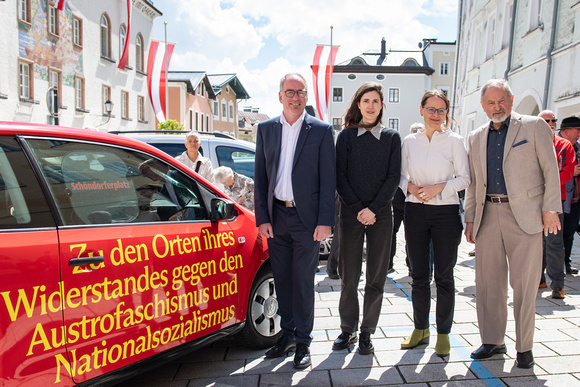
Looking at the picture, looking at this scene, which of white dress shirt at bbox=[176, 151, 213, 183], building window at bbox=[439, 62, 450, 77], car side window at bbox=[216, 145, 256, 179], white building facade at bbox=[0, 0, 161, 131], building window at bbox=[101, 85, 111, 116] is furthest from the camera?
building window at bbox=[439, 62, 450, 77]

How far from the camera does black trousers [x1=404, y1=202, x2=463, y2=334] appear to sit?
3508mm

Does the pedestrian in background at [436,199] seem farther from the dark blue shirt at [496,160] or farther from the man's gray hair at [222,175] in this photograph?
the man's gray hair at [222,175]

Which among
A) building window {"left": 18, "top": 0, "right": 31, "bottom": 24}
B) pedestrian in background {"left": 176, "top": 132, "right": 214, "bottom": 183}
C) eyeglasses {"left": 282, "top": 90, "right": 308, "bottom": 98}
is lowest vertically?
pedestrian in background {"left": 176, "top": 132, "right": 214, "bottom": 183}

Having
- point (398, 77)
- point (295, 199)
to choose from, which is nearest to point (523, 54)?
point (295, 199)

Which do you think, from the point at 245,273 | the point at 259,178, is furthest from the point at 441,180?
the point at 245,273

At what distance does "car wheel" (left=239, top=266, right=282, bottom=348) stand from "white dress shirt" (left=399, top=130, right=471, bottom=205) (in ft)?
4.37

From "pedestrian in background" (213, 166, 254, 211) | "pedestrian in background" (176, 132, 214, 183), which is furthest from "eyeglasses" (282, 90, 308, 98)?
"pedestrian in background" (176, 132, 214, 183)

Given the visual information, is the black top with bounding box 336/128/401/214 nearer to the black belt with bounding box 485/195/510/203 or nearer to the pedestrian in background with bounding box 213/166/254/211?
the black belt with bounding box 485/195/510/203

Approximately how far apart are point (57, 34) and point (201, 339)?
798 inches

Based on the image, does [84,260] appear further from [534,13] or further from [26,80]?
[26,80]

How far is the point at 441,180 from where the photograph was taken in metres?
3.55

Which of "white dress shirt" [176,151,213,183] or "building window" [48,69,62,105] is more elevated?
"building window" [48,69,62,105]

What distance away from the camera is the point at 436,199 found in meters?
3.49

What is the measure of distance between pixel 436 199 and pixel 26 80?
61.5 feet
